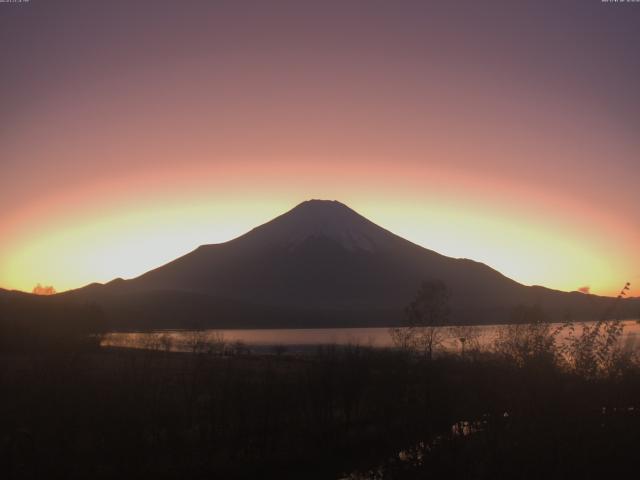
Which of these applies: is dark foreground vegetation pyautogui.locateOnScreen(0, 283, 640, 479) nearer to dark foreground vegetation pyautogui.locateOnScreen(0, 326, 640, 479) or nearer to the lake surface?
dark foreground vegetation pyautogui.locateOnScreen(0, 326, 640, 479)

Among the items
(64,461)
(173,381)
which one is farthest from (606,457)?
(173,381)

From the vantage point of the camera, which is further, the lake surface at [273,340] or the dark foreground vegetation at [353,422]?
the lake surface at [273,340]

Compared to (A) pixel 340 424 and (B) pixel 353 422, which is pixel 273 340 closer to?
(B) pixel 353 422

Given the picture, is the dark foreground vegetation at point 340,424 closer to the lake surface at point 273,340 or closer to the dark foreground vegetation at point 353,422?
A: the dark foreground vegetation at point 353,422

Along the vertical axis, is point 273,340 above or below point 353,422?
above

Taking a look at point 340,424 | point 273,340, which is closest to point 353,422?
point 340,424

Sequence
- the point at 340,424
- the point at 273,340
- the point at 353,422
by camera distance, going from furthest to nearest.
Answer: the point at 273,340
the point at 353,422
the point at 340,424

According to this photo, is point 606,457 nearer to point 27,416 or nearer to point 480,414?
point 480,414

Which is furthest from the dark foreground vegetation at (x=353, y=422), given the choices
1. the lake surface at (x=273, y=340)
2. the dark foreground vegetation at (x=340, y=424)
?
the lake surface at (x=273, y=340)

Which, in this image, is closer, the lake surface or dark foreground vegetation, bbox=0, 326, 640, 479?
dark foreground vegetation, bbox=0, 326, 640, 479

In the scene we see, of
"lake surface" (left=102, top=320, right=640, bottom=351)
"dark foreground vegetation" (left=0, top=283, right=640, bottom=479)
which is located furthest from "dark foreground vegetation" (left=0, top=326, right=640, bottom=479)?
"lake surface" (left=102, top=320, right=640, bottom=351)

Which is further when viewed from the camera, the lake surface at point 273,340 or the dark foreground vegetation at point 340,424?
the lake surface at point 273,340
